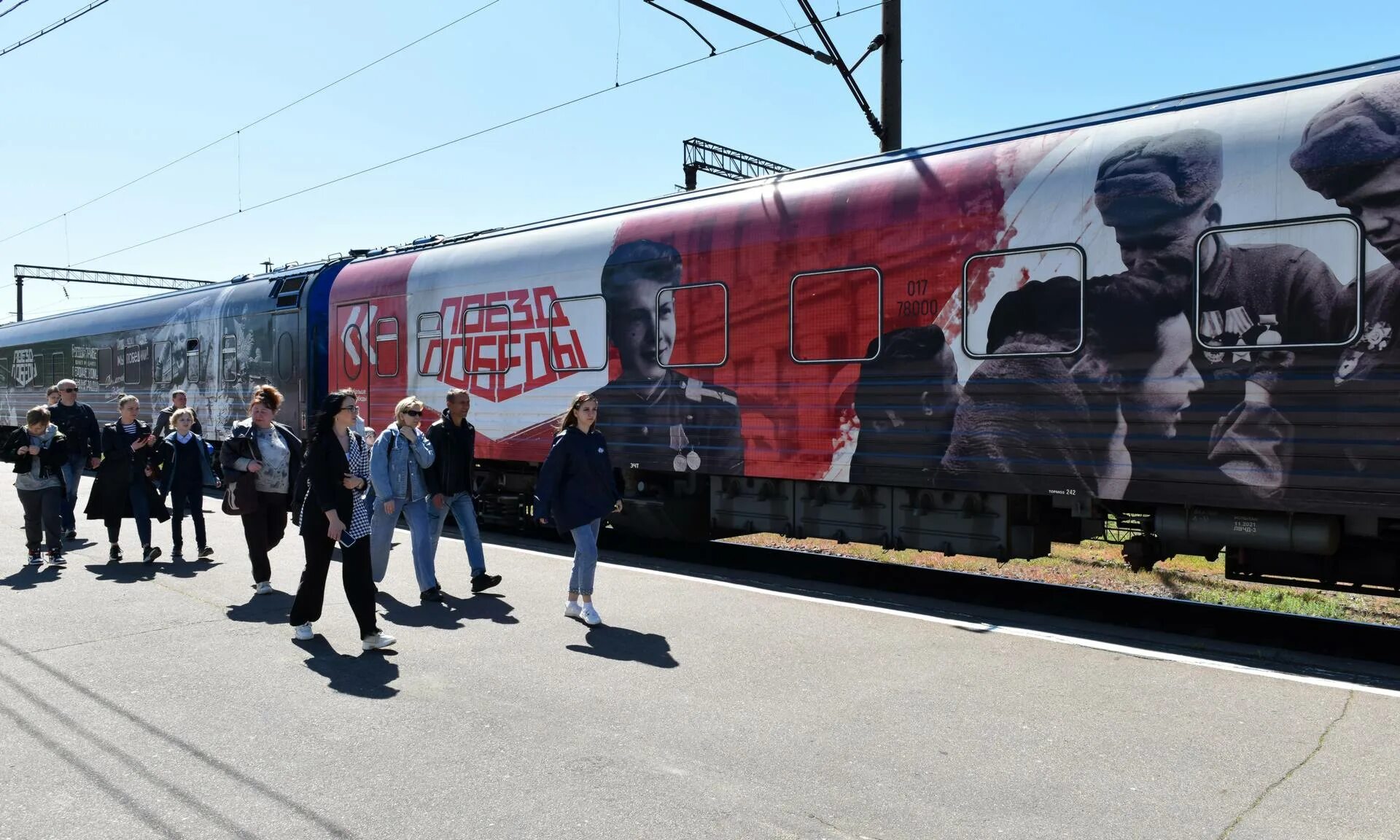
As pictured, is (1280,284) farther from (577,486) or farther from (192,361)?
(192,361)

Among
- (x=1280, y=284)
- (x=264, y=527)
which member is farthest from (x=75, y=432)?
(x=1280, y=284)

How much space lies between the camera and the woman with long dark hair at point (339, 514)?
6.68 metres

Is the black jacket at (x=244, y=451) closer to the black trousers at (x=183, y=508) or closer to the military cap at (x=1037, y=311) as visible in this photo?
the black trousers at (x=183, y=508)

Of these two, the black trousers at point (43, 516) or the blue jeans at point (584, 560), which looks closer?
the blue jeans at point (584, 560)

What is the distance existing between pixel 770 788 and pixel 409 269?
10.6 meters

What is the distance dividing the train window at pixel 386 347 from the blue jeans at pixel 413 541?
17.3 feet

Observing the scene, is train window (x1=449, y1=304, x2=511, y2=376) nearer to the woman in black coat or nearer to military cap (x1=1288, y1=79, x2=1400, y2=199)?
the woman in black coat

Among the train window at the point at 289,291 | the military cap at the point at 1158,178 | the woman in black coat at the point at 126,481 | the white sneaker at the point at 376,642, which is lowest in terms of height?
the white sneaker at the point at 376,642

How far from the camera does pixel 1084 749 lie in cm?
486

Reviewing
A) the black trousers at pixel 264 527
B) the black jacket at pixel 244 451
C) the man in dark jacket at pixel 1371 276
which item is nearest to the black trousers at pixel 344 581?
the black jacket at pixel 244 451

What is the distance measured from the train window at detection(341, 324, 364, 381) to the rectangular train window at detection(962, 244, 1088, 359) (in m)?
9.10

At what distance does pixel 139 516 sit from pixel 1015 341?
326 inches

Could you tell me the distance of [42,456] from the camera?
1023 centimetres

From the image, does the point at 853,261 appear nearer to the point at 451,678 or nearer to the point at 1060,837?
the point at 451,678
